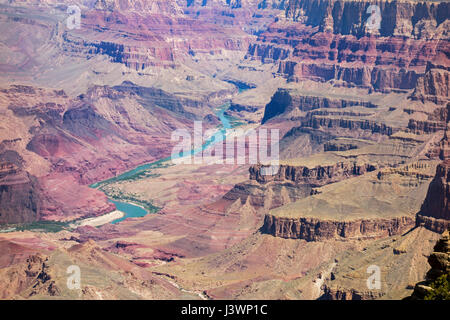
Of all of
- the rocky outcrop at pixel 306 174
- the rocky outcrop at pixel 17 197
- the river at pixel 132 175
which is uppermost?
the rocky outcrop at pixel 306 174

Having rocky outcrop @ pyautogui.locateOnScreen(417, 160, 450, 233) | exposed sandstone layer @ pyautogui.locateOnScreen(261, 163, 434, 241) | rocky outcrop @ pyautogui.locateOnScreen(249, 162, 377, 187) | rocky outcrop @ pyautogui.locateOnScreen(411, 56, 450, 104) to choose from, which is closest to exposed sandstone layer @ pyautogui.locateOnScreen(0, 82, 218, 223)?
rocky outcrop @ pyautogui.locateOnScreen(249, 162, 377, 187)

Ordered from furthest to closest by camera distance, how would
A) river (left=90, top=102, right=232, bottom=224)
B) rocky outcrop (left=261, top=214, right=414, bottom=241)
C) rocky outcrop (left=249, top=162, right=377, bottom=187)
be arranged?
river (left=90, top=102, right=232, bottom=224), rocky outcrop (left=249, top=162, right=377, bottom=187), rocky outcrop (left=261, top=214, right=414, bottom=241)

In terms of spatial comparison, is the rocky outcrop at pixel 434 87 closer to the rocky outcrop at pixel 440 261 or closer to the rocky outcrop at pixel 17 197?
the rocky outcrop at pixel 17 197

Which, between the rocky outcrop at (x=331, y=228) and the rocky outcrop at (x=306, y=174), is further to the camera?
the rocky outcrop at (x=306, y=174)

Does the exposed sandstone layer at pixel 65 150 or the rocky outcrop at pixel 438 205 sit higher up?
the rocky outcrop at pixel 438 205

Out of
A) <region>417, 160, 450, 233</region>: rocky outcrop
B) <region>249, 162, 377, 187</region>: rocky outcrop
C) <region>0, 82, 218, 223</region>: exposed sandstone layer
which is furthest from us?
<region>0, 82, 218, 223</region>: exposed sandstone layer

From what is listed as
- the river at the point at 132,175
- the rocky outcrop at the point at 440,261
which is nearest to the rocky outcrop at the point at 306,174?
the river at the point at 132,175

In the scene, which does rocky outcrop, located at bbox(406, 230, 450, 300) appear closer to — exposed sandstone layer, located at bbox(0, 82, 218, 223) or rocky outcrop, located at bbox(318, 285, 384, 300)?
A: rocky outcrop, located at bbox(318, 285, 384, 300)

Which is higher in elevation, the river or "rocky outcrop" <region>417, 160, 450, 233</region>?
"rocky outcrop" <region>417, 160, 450, 233</region>
